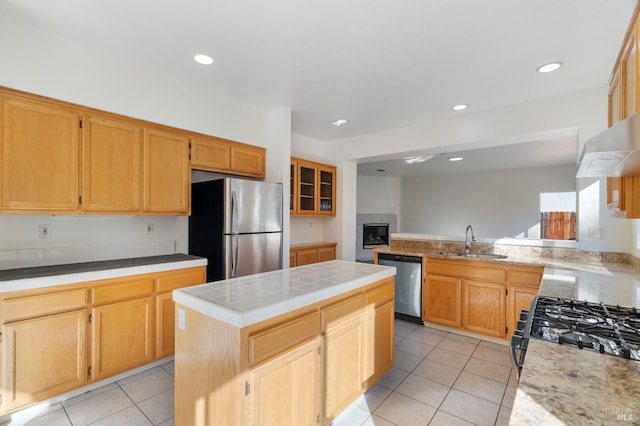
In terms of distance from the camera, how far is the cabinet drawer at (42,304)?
1.87m

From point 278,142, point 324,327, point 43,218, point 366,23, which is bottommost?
point 324,327

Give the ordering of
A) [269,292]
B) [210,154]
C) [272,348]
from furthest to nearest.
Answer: [210,154]
[269,292]
[272,348]

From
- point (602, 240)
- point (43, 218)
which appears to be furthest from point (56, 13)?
point (602, 240)

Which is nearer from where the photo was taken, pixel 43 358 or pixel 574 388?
pixel 574 388

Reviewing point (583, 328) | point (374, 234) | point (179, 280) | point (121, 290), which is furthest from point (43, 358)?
point (374, 234)

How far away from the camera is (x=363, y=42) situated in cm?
214

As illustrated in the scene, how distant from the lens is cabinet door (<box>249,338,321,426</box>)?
4.43 ft

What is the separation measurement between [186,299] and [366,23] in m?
1.95

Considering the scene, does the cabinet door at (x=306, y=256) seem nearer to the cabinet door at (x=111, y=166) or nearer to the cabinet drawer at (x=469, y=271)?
the cabinet drawer at (x=469, y=271)

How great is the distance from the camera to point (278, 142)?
3.55 m

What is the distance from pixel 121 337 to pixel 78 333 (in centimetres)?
29

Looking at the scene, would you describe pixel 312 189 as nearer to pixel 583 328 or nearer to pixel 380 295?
pixel 380 295

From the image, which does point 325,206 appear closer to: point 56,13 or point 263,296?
point 263,296

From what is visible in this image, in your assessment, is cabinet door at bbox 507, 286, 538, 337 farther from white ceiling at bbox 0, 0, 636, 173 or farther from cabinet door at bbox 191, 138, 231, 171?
cabinet door at bbox 191, 138, 231, 171
